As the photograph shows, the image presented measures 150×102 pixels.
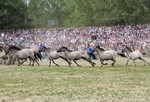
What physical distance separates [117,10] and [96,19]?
3900 mm

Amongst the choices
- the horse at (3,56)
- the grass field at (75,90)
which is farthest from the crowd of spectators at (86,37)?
the grass field at (75,90)

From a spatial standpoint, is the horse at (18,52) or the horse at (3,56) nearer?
the horse at (18,52)

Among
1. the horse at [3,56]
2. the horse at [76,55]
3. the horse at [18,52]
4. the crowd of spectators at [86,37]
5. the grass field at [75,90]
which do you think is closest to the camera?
the grass field at [75,90]

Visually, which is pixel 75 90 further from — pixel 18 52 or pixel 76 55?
pixel 18 52

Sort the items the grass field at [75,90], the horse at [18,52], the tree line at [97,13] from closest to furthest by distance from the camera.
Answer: the grass field at [75,90]
the horse at [18,52]
the tree line at [97,13]

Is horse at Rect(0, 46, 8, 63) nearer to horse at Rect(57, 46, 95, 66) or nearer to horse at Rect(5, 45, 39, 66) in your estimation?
horse at Rect(5, 45, 39, 66)

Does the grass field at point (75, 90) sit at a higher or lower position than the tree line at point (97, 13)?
lower

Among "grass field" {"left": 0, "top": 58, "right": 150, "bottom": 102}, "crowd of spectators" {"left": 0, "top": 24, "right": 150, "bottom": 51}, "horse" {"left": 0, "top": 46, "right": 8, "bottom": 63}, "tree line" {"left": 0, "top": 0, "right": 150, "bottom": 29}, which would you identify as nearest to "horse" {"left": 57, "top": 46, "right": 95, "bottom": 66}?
"horse" {"left": 0, "top": 46, "right": 8, "bottom": 63}

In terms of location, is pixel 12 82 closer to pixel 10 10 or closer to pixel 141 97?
pixel 141 97

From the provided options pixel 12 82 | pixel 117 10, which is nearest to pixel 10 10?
pixel 117 10

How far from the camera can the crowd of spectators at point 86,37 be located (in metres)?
39.8

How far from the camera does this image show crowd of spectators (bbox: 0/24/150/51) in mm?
39781

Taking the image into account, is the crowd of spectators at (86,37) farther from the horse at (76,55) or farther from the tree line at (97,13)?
the horse at (76,55)

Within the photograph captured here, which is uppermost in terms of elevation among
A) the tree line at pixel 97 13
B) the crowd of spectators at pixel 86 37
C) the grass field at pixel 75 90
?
the tree line at pixel 97 13
